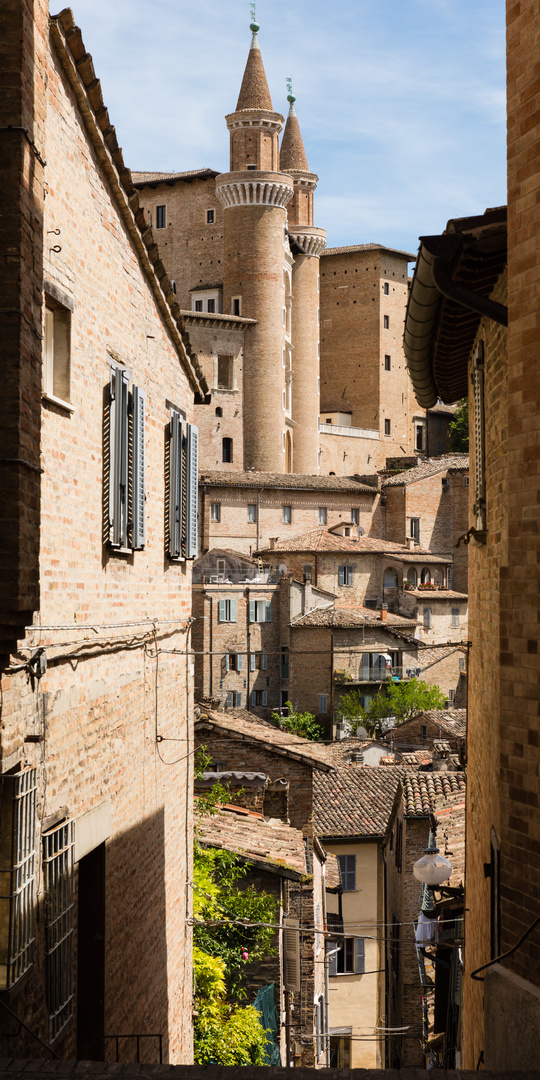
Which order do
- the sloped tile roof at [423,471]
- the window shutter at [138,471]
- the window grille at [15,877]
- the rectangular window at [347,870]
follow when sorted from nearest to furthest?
the window grille at [15,877]
the window shutter at [138,471]
the rectangular window at [347,870]
the sloped tile roof at [423,471]

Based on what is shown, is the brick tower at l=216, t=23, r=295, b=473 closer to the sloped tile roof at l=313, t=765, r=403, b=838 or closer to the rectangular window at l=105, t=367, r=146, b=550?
the sloped tile roof at l=313, t=765, r=403, b=838

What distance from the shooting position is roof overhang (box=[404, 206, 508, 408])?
5770mm

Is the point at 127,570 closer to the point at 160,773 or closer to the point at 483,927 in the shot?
the point at 160,773

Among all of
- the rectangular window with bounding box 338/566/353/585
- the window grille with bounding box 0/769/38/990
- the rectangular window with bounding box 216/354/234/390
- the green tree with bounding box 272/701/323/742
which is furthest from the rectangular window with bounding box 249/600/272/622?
the window grille with bounding box 0/769/38/990

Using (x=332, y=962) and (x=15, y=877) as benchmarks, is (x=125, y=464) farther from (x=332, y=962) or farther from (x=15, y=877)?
(x=332, y=962)

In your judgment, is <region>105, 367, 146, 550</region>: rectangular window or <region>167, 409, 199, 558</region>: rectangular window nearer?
<region>105, 367, 146, 550</region>: rectangular window

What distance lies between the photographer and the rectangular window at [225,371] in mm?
61719

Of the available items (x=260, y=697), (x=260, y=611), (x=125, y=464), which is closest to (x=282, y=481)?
(x=260, y=611)

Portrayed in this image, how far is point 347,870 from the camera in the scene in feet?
84.6

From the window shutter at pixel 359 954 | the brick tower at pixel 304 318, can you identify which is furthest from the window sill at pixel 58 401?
the brick tower at pixel 304 318

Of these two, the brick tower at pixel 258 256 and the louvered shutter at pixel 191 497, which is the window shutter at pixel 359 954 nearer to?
the louvered shutter at pixel 191 497

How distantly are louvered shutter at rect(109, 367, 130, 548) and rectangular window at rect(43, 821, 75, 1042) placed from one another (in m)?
2.28

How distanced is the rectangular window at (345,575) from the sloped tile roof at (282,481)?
647 cm

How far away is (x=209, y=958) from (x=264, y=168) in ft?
184
